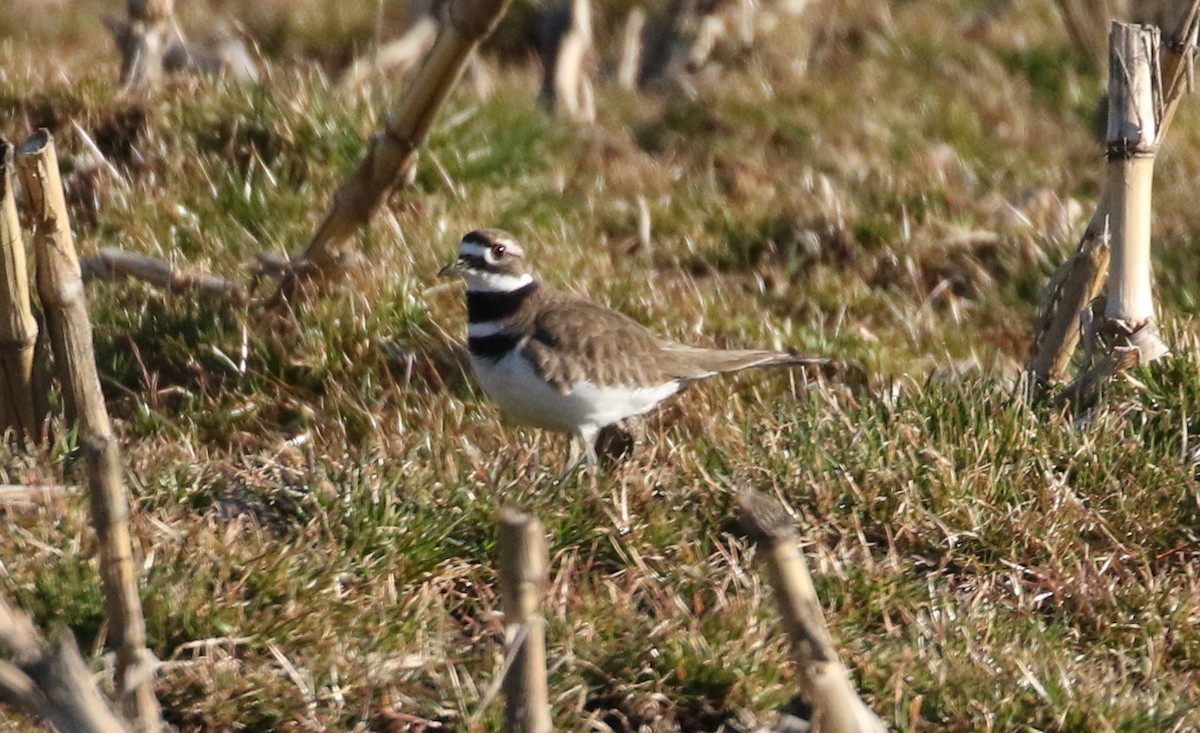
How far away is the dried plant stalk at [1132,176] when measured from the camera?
4.98 metres

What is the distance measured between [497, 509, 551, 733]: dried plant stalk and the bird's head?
8.83ft

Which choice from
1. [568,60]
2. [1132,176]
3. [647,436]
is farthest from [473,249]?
[568,60]

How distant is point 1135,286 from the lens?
5.19 metres

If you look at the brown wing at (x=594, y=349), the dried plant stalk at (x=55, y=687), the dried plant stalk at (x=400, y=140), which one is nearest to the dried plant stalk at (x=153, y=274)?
the dried plant stalk at (x=400, y=140)

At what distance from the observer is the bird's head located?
5.77 meters

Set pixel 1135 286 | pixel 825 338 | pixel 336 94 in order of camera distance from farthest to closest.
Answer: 1. pixel 336 94
2. pixel 825 338
3. pixel 1135 286

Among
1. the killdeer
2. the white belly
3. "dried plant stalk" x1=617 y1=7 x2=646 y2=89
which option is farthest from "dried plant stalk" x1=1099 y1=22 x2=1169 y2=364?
"dried plant stalk" x1=617 y1=7 x2=646 y2=89

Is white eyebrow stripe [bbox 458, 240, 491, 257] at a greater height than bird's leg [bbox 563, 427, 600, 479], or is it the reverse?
white eyebrow stripe [bbox 458, 240, 491, 257]

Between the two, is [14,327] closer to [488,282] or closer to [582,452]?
[488,282]

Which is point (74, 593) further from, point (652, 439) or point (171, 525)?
point (652, 439)

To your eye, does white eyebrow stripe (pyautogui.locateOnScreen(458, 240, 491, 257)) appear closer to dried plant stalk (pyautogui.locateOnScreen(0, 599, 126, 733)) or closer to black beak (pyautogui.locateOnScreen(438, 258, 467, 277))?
black beak (pyautogui.locateOnScreen(438, 258, 467, 277))

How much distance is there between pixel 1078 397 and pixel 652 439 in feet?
4.68

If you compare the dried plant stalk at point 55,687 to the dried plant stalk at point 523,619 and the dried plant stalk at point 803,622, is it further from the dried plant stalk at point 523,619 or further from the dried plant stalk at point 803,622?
the dried plant stalk at point 803,622

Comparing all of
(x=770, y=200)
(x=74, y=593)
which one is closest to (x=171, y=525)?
(x=74, y=593)
